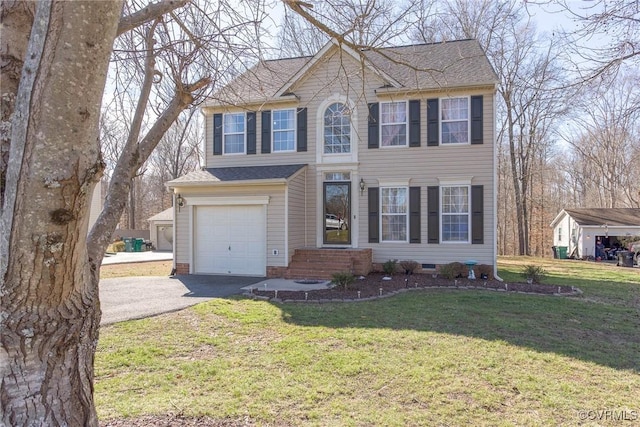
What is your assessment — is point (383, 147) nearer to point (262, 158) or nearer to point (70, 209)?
point (262, 158)

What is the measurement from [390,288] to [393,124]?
5592 mm

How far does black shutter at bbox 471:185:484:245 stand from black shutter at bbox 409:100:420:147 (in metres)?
2.26

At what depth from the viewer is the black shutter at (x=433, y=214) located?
40.8 feet

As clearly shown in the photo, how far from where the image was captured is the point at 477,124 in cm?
1214

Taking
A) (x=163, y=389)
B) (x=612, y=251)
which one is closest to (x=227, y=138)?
(x=163, y=389)

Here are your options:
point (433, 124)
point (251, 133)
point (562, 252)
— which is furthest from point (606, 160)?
point (251, 133)

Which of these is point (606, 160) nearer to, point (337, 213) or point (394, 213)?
point (394, 213)

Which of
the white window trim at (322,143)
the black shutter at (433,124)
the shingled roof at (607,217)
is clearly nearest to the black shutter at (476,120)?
the black shutter at (433,124)

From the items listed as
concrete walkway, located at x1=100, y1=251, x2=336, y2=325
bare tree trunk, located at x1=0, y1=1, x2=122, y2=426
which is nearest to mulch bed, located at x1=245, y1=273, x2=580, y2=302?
concrete walkway, located at x1=100, y1=251, x2=336, y2=325

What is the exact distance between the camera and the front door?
13.3 m

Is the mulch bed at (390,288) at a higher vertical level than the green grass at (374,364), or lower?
higher

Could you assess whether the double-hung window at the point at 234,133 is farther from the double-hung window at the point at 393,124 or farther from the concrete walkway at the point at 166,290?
the double-hung window at the point at 393,124

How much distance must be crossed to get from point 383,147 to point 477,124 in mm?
2869
